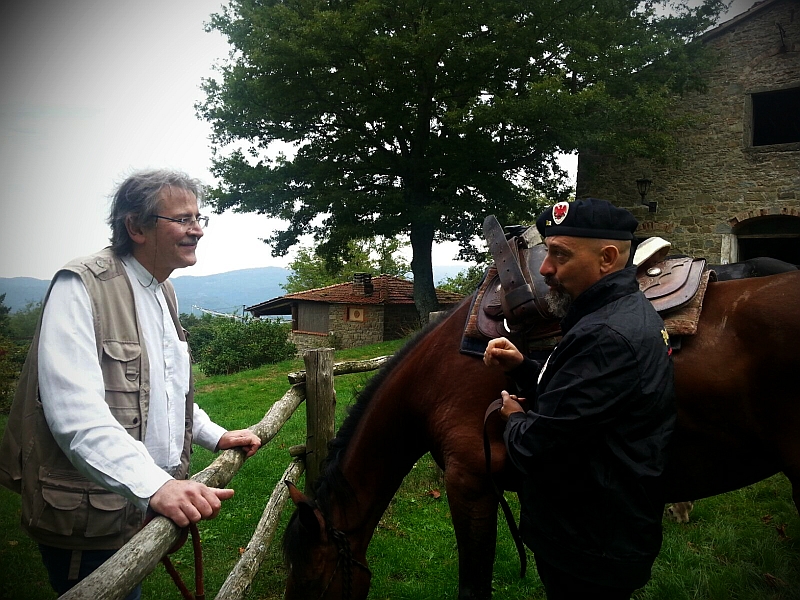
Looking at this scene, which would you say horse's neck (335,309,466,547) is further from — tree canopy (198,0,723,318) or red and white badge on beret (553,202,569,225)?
tree canopy (198,0,723,318)

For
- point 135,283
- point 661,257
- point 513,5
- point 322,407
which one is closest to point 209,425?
point 135,283

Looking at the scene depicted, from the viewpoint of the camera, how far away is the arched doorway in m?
13.0

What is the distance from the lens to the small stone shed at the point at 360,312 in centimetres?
2327

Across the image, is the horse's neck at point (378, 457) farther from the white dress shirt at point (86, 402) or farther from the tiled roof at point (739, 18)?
the tiled roof at point (739, 18)

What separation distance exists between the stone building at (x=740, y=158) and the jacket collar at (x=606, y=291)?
13361 millimetres

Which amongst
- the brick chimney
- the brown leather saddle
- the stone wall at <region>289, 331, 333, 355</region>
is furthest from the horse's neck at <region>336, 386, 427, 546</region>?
the brick chimney

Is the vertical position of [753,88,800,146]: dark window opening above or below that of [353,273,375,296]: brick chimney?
above

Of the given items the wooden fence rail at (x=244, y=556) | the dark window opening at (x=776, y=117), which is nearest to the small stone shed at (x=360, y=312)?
the dark window opening at (x=776, y=117)

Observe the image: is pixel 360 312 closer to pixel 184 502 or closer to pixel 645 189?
pixel 645 189

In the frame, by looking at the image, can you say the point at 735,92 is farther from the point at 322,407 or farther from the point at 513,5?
the point at 322,407

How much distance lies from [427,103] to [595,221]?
52.8ft

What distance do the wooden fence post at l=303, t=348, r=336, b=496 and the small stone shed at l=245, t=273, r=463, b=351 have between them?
61.5 ft

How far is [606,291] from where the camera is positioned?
5.25 feet

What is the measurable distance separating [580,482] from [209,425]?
1330 millimetres
